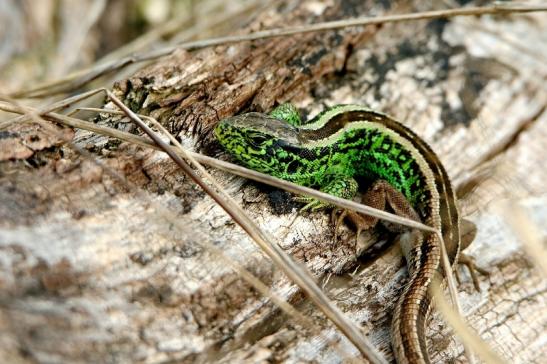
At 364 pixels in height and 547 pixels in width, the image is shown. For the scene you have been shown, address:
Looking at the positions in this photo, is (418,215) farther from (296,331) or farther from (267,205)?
(296,331)

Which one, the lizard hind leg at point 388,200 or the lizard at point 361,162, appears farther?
the lizard hind leg at point 388,200

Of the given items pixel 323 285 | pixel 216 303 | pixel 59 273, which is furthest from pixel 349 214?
pixel 59 273

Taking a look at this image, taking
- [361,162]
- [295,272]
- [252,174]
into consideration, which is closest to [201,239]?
[252,174]

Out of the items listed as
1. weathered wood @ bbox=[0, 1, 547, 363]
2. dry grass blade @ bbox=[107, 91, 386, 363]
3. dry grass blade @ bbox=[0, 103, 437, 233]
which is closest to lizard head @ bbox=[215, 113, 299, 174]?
weathered wood @ bbox=[0, 1, 547, 363]

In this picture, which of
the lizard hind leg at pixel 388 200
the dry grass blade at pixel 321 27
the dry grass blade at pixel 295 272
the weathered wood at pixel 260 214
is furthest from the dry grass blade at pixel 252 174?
the dry grass blade at pixel 321 27

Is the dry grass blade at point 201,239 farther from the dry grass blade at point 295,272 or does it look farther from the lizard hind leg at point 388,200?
the lizard hind leg at point 388,200

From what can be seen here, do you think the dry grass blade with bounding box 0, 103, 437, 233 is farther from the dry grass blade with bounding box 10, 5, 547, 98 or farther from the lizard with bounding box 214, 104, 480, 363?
the dry grass blade with bounding box 10, 5, 547, 98

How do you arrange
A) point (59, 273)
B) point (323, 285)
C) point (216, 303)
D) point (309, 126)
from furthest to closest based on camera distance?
point (309, 126)
point (323, 285)
point (216, 303)
point (59, 273)
